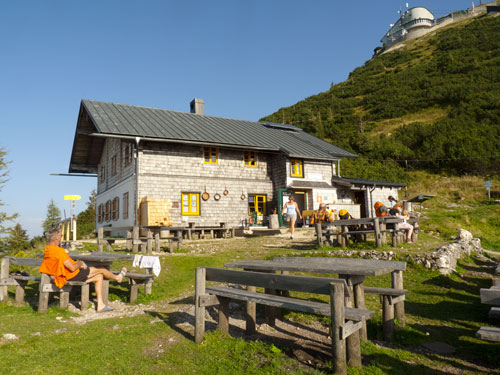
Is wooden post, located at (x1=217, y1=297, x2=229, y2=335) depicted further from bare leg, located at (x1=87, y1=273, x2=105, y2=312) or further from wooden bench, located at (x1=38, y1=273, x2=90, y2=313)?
wooden bench, located at (x1=38, y1=273, x2=90, y2=313)

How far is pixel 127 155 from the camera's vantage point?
1966 cm

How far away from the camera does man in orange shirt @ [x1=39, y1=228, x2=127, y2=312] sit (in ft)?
19.5

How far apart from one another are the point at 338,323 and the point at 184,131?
17.8 meters

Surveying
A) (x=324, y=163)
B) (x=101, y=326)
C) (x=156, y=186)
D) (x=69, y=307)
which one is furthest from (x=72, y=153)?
(x=101, y=326)

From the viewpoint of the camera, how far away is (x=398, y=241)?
1104 cm

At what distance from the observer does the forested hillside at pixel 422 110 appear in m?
34.3

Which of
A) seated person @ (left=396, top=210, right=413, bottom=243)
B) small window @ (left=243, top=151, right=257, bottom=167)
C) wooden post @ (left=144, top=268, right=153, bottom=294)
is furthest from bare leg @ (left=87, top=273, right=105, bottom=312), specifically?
small window @ (left=243, top=151, right=257, bottom=167)

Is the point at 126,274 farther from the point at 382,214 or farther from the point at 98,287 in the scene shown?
the point at 382,214

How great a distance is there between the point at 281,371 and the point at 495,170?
34161 mm

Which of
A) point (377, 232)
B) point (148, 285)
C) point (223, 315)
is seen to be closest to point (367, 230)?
point (377, 232)

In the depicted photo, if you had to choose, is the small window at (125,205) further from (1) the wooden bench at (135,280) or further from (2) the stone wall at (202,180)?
(1) the wooden bench at (135,280)

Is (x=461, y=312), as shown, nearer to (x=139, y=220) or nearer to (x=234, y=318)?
(x=234, y=318)

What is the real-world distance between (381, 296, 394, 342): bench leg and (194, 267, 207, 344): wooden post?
7.55 feet

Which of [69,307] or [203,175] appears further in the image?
[203,175]
